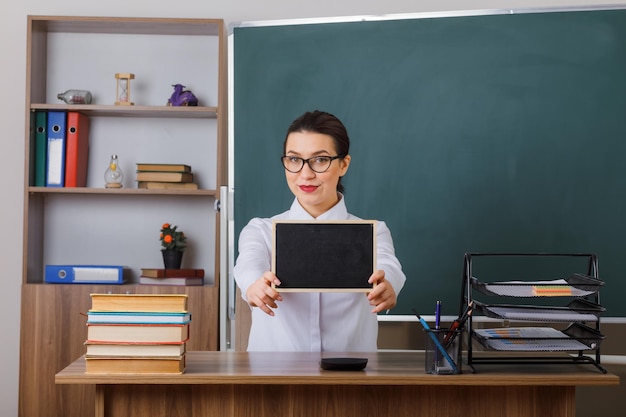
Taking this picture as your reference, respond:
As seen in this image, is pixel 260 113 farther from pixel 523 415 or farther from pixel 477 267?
pixel 523 415

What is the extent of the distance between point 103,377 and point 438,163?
7.00ft

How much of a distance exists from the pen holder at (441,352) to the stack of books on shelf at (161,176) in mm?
2253

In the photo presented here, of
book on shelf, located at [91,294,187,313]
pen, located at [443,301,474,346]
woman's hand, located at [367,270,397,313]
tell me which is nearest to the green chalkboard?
woman's hand, located at [367,270,397,313]

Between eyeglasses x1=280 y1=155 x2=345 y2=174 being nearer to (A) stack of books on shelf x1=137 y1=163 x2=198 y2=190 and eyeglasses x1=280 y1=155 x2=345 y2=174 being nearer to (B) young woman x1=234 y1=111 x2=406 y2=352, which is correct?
(B) young woman x1=234 y1=111 x2=406 y2=352

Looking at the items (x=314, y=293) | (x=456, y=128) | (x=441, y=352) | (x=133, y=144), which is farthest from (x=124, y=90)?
(x=441, y=352)

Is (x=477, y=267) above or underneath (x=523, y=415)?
above

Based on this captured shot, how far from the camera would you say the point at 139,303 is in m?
2.00

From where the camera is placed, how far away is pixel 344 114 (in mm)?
3750

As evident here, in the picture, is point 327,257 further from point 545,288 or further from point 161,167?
point 161,167

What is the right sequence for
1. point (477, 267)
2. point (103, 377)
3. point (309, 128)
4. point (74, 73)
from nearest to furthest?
point (103, 377) → point (309, 128) → point (477, 267) → point (74, 73)

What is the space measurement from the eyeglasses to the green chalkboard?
1.00m

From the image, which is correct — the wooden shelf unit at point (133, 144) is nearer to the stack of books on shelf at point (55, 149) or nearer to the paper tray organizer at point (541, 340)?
the stack of books on shelf at point (55, 149)

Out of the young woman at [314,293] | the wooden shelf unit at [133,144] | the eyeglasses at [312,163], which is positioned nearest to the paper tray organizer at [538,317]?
the young woman at [314,293]

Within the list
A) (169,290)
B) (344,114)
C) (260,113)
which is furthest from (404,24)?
(169,290)
